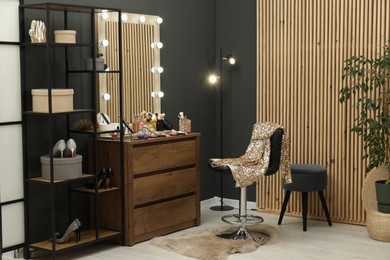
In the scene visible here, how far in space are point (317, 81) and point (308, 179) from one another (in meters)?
0.98

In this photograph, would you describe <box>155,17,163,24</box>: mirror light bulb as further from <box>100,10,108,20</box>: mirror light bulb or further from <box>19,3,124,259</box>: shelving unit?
<box>19,3,124,259</box>: shelving unit

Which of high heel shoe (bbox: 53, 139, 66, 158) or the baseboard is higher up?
high heel shoe (bbox: 53, 139, 66, 158)

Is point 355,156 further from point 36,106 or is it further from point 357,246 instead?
point 36,106

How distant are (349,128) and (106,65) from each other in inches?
88.3

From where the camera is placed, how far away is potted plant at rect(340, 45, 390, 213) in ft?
17.6

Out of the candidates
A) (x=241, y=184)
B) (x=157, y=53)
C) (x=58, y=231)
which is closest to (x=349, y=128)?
(x=241, y=184)

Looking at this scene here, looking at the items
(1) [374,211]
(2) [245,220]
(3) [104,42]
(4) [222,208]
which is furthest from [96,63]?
(1) [374,211]

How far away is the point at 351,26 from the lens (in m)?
5.90

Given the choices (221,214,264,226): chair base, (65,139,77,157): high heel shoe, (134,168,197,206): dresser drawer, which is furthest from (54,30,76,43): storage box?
(221,214,264,226): chair base

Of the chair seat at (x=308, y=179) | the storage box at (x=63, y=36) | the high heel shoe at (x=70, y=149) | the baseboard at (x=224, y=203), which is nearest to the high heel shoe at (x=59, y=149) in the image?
the high heel shoe at (x=70, y=149)

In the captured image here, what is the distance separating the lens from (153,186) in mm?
5457

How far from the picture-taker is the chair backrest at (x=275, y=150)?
5.26 meters

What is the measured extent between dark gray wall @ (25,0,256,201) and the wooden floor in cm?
113

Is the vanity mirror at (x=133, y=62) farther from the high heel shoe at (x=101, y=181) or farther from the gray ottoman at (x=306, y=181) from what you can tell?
the gray ottoman at (x=306, y=181)
